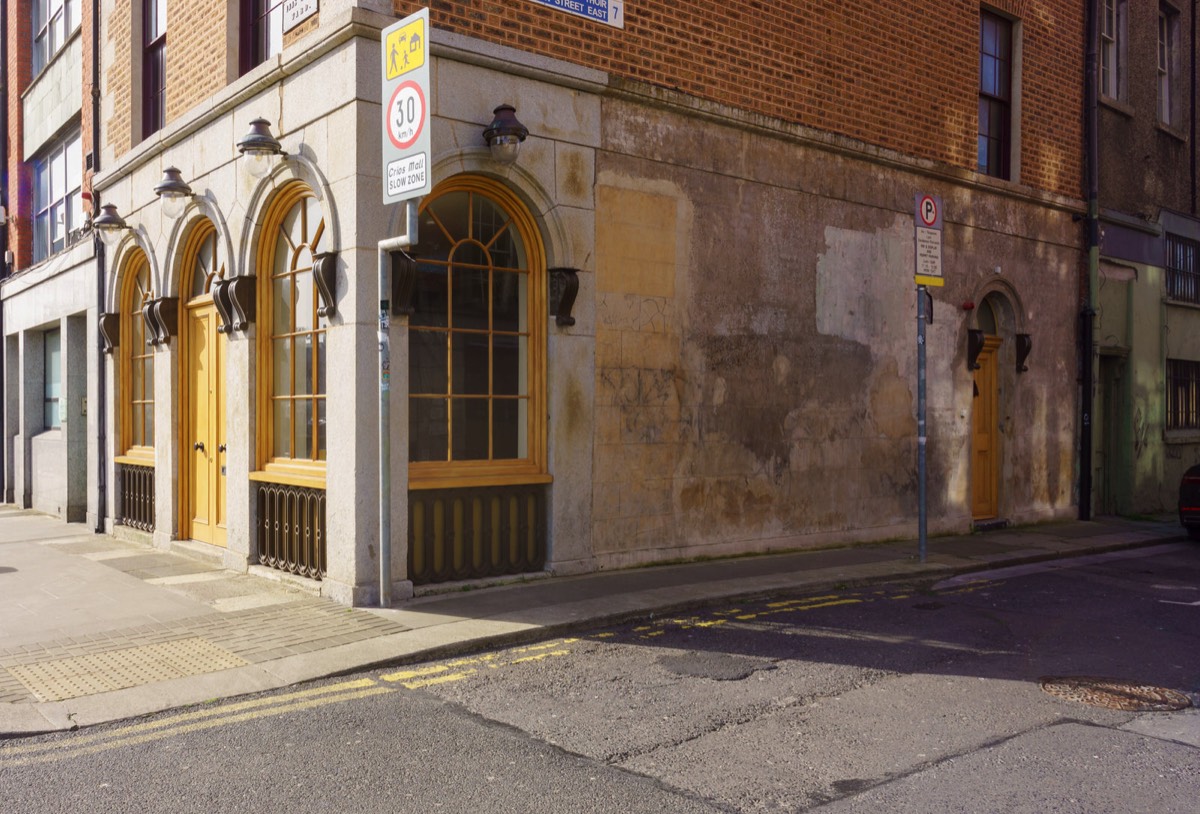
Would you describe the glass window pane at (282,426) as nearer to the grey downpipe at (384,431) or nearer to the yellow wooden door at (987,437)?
the grey downpipe at (384,431)

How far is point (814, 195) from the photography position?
12.4 m

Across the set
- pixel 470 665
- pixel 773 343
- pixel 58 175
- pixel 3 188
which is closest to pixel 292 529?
pixel 470 665

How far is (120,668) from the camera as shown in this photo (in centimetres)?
655

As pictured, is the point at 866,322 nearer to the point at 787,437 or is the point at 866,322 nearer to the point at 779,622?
the point at 787,437

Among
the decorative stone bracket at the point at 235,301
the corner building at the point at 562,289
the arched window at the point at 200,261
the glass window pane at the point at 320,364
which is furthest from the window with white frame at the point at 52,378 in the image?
the glass window pane at the point at 320,364

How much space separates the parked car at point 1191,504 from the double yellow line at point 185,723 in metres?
13.3

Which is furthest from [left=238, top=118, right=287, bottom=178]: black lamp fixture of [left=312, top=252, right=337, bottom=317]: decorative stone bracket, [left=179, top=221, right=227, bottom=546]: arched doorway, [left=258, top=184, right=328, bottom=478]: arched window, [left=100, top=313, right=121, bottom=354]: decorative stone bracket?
[left=100, top=313, right=121, bottom=354]: decorative stone bracket

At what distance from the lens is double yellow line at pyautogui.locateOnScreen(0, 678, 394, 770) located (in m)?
5.09

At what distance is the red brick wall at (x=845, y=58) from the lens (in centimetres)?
1005

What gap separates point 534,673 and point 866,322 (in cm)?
808

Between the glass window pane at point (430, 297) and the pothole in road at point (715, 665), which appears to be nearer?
the pothole in road at point (715, 665)

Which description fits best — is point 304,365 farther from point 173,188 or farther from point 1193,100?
point 1193,100

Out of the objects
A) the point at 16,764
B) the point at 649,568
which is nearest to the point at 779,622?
the point at 649,568

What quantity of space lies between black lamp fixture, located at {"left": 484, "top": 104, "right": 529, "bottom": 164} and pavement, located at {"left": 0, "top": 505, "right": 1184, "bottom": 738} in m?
3.94
